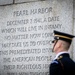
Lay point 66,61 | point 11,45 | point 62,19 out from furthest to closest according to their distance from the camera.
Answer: point 11,45
point 62,19
point 66,61

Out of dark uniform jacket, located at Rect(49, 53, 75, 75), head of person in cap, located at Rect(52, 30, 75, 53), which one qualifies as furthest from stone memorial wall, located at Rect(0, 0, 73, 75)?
dark uniform jacket, located at Rect(49, 53, 75, 75)

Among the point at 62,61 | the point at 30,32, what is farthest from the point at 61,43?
the point at 30,32

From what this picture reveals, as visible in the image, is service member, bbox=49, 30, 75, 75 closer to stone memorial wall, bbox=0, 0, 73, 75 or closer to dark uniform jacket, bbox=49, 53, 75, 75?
dark uniform jacket, bbox=49, 53, 75, 75

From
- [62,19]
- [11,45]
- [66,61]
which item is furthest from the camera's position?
[11,45]

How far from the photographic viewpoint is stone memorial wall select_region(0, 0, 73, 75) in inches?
293

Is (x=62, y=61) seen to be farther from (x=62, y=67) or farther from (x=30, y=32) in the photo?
(x=30, y=32)

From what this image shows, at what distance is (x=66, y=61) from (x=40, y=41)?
2.66 metres

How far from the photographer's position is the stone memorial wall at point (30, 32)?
7438 mm

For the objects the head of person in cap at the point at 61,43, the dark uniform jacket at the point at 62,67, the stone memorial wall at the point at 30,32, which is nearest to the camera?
the dark uniform jacket at the point at 62,67

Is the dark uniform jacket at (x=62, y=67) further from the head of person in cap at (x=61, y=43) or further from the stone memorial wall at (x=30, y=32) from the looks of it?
the stone memorial wall at (x=30, y=32)

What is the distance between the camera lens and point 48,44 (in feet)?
24.6

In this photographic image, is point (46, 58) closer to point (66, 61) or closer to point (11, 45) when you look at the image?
point (11, 45)

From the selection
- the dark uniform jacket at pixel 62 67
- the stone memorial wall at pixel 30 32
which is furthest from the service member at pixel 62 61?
the stone memorial wall at pixel 30 32

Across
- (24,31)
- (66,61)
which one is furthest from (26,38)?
(66,61)
